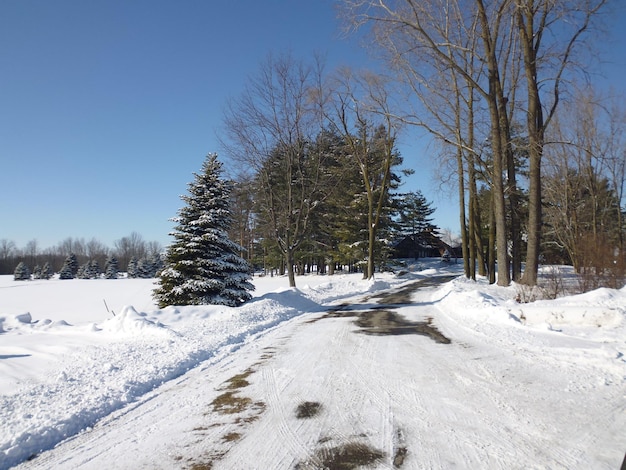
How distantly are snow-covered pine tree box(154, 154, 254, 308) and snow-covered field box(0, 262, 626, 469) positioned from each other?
4767 millimetres

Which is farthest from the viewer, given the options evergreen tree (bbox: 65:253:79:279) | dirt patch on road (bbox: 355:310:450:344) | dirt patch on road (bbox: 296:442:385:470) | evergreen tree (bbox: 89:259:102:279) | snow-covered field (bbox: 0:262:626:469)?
evergreen tree (bbox: 65:253:79:279)

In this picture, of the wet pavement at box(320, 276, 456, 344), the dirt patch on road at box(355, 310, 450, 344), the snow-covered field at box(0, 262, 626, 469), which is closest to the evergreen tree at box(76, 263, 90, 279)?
the snow-covered field at box(0, 262, 626, 469)

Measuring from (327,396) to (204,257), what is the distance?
10.3 m

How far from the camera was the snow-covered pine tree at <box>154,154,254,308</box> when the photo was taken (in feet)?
44.0

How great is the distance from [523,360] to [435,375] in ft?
4.88

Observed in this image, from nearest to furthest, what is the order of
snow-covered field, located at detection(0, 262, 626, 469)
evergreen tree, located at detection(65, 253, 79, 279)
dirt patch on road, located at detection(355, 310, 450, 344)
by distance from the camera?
snow-covered field, located at detection(0, 262, 626, 469) < dirt patch on road, located at detection(355, 310, 450, 344) < evergreen tree, located at detection(65, 253, 79, 279)

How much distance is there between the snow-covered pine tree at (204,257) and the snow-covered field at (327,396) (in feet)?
15.6

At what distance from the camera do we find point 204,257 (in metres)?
13.7

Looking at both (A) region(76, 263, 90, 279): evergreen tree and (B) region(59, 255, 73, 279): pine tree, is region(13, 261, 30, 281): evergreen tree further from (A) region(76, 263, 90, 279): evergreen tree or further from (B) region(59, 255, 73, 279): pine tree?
(A) region(76, 263, 90, 279): evergreen tree

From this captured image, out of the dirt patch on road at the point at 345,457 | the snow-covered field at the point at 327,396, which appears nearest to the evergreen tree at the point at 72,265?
the snow-covered field at the point at 327,396

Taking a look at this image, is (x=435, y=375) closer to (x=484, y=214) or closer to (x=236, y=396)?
(x=236, y=396)

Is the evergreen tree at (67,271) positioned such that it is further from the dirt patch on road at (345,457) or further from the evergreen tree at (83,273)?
the dirt patch on road at (345,457)

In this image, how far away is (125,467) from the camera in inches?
116

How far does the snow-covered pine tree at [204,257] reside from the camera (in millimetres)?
13406
